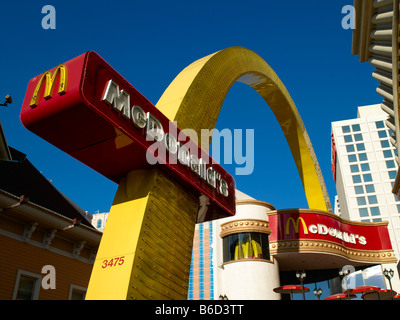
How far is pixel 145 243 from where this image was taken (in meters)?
8.84

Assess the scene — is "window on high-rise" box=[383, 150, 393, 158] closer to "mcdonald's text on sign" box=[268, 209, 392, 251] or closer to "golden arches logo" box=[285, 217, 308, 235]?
"mcdonald's text on sign" box=[268, 209, 392, 251]

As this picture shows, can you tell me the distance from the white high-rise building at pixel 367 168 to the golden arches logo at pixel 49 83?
95.3 meters

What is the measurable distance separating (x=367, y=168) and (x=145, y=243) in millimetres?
102779

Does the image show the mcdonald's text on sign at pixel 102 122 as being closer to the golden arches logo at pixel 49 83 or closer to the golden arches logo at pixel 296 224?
the golden arches logo at pixel 49 83

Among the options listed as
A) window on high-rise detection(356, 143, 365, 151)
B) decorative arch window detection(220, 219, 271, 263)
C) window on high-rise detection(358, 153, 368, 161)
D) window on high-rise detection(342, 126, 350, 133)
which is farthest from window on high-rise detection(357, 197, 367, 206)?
decorative arch window detection(220, 219, 271, 263)

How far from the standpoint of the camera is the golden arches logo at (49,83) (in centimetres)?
802

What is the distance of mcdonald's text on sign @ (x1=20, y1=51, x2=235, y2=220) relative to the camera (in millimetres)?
7953

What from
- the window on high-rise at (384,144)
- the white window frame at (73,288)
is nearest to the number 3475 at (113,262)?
the white window frame at (73,288)

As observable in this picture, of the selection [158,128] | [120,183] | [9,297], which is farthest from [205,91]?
[9,297]

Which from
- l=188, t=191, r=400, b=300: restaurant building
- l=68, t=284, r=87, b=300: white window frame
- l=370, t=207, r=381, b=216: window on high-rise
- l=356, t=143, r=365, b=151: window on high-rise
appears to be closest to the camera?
l=68, t=284, r=87, b=300: white window frame

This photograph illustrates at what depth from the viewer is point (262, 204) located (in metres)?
30.9

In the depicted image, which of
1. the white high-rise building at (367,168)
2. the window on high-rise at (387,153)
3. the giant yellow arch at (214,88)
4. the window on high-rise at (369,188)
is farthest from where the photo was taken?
the window on high-rise at (387,153)

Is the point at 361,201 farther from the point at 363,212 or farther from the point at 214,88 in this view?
the point at 214,88

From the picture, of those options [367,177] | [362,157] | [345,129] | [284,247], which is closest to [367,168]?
[367,177]
